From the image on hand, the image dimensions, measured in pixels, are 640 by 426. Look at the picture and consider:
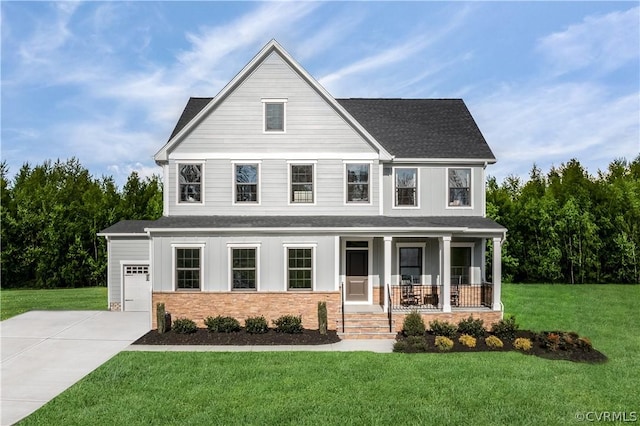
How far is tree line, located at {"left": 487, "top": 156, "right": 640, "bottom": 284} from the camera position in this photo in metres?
29.8

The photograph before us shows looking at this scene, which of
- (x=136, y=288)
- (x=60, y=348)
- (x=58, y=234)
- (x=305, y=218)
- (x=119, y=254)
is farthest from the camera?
(x=58, y=234)

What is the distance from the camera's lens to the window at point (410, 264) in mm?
18609

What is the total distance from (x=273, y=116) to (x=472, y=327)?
11.1 meters

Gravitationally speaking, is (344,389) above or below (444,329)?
below

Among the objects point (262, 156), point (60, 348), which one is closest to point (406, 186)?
point (262, 156)

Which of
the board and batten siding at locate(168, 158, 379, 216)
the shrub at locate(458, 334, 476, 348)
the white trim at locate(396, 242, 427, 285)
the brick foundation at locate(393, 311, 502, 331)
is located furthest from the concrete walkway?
the board and batten siding at locate(168, 158, 379, 216)

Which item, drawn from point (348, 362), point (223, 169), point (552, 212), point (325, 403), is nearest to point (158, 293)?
point (223, 169)

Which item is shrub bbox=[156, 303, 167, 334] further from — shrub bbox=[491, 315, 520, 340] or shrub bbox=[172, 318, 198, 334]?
shrub bbox=[491, 315, 520, 340]

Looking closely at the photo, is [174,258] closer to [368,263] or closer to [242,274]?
[242,274]

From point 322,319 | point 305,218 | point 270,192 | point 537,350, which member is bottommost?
point 537,350

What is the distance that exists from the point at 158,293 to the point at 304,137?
8278mm

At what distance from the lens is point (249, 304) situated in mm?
16078

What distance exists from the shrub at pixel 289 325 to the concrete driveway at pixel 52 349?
4992mm

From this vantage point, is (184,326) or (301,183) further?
(301,183)
